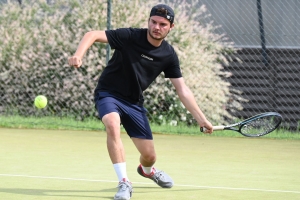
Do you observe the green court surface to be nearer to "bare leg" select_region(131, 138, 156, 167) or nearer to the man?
"bare leg" select_region(131, 138, 156, 167)

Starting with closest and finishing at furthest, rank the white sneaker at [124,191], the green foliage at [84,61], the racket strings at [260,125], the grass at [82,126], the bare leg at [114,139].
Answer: the white sneaker at [124,191] → the bare leg at [114,139] → the racket strings at [260,125] → the grass at [82,126] → the green foliage at [84,61]

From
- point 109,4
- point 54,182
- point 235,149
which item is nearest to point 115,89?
point 54,182

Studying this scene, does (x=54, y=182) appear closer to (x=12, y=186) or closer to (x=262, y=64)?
(x=12, y=186)

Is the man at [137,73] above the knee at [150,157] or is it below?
above

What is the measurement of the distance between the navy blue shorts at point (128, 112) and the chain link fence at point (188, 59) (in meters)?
5.80

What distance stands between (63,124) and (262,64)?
3.48 meters

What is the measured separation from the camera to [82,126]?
11516 mm

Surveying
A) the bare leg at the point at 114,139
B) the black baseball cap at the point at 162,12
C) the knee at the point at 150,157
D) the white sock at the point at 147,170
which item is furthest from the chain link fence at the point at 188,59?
the bare leg at the point at 114,139

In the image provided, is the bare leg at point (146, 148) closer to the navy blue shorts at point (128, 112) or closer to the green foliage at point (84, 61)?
the navy blue shorts at point (128, 112)

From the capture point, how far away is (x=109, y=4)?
435 inches

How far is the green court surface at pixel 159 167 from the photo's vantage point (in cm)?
596

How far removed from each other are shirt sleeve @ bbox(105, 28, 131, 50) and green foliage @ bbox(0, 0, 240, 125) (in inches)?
231

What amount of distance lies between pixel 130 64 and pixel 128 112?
1.19 ft

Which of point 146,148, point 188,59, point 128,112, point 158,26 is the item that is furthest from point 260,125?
point 188,59
